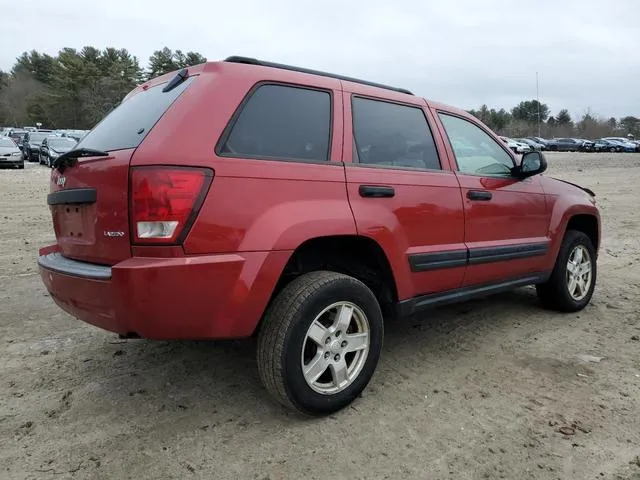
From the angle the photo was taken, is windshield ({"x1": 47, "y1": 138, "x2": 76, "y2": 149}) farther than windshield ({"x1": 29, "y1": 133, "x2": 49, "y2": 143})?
No

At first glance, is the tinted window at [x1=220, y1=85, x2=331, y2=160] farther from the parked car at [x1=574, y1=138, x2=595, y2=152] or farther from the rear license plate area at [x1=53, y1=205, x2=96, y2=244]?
the parked car at [x1=574, y1=138, x2=595, y2=152]

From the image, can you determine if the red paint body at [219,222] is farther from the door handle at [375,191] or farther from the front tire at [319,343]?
the front tire at [319,343]

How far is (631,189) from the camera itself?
49.9 ft

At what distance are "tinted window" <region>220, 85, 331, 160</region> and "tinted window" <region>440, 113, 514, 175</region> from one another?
1202 millimetres

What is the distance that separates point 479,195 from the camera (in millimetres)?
3658

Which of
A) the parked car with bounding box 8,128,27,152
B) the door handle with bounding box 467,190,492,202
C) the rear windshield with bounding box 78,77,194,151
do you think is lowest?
the door handle with bounding box 467,190,492,202

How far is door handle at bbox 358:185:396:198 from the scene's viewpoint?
2.91 m

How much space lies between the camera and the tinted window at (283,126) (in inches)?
102

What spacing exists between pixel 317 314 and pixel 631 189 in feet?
51.5

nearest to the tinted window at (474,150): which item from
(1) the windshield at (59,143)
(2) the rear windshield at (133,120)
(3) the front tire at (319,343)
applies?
(3) the front tire at (319,343)

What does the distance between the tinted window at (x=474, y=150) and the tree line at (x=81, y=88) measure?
6199 centimetres

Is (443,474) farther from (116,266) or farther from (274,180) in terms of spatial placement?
(116,266)

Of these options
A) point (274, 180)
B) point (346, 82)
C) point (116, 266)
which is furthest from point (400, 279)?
point (116, 266)

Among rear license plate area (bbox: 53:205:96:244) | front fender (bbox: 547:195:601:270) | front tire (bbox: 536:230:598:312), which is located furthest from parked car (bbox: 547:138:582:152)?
rear license plate area (bbox: 53:205:96:244)
